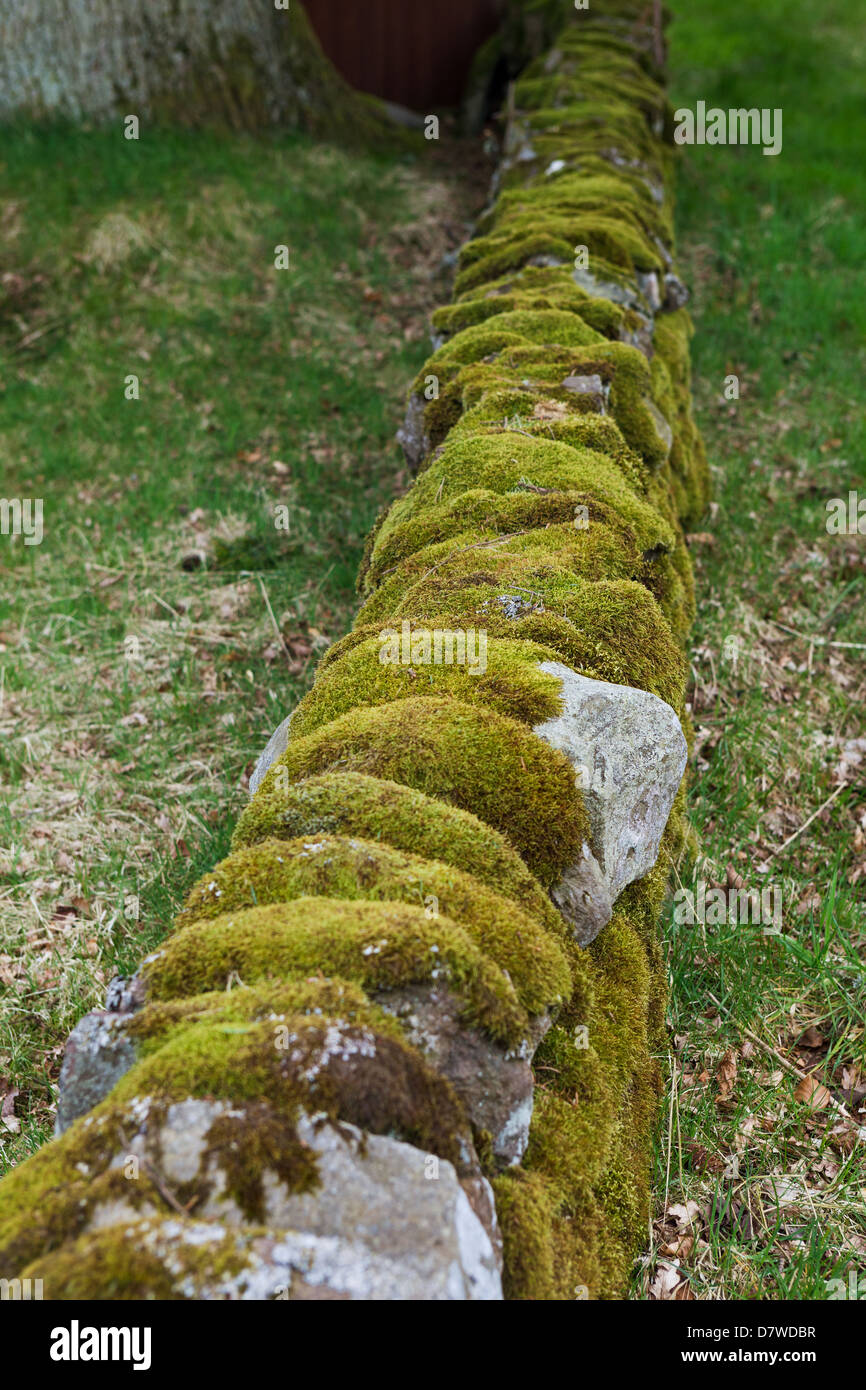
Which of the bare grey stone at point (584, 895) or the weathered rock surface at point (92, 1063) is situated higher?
the bare grey stone at point (584, 895)

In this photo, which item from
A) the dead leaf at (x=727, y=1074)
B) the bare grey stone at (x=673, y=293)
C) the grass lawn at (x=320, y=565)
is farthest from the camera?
the bare grey stone at (x=673, y=293)

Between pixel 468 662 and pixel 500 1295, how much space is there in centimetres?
157

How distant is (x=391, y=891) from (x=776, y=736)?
3176 millimetres

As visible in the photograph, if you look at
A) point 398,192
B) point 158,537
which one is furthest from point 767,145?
point 158,537

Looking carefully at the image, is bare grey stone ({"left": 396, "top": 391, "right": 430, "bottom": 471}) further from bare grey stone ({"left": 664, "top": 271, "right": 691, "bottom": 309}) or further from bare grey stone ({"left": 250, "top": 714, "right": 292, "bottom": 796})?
bare grey stone ({"left": 664, "top": 271, "right": 691, "bottom": 309})

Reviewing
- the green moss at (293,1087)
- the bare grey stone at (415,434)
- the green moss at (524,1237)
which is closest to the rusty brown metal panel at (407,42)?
the bare grey stone at (415,434)

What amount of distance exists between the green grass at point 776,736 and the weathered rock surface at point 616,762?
33.5 inches

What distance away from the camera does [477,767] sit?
2451mm

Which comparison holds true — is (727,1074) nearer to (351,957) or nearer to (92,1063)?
(351,957)

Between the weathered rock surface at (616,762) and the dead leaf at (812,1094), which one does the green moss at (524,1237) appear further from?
the dead leaf at (812,1094)

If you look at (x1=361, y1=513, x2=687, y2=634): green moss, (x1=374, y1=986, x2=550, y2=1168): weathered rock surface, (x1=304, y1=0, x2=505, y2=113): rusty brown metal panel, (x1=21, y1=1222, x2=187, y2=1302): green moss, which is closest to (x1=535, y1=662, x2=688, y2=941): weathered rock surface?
(x1=361, y1=513, x2=687, y2=634): green moss

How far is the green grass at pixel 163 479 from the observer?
4109 mm

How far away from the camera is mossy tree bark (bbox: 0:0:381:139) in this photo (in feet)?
26.9

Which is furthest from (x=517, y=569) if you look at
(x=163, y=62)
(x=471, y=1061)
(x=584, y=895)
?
(x=163, y=62)
